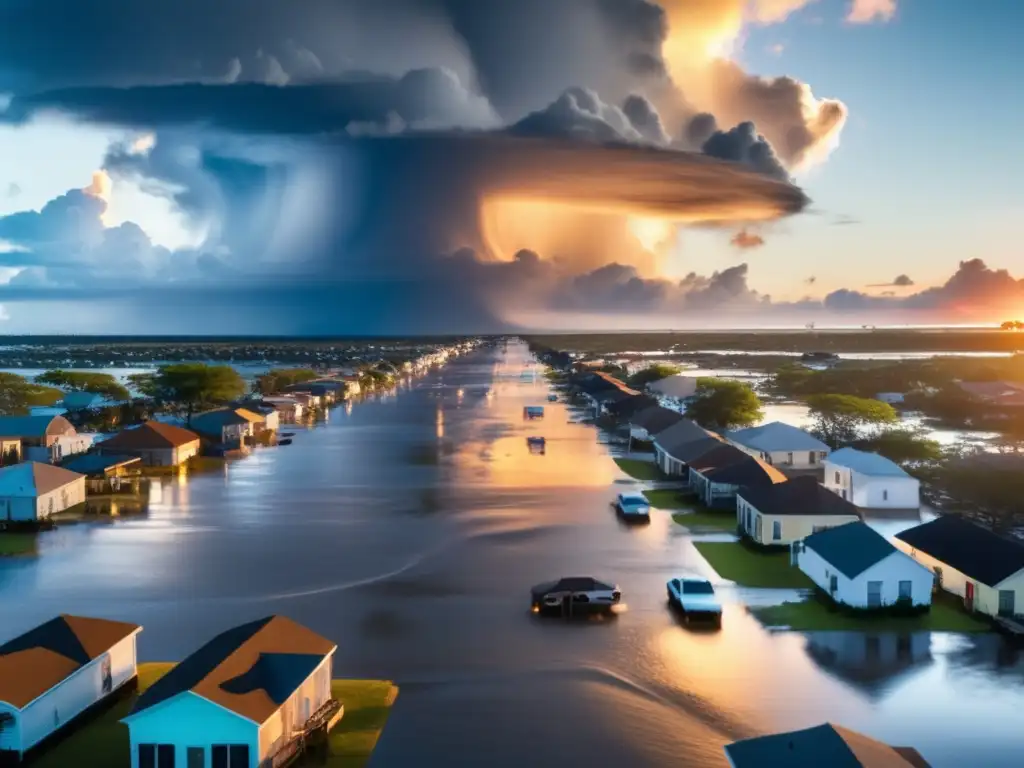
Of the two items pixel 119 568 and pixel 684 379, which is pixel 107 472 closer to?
pixel 119 568

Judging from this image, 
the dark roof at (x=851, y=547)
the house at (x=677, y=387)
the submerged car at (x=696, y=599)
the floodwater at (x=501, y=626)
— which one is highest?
the house at (x=677, y=387)

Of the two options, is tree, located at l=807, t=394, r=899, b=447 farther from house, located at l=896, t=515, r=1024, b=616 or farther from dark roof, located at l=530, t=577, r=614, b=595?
dark roof, located at l=530, t=577, r=614, b=595

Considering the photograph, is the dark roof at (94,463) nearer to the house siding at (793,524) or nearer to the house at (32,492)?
the house at (32,492)

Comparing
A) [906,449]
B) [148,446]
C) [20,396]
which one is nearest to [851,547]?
[906,449]

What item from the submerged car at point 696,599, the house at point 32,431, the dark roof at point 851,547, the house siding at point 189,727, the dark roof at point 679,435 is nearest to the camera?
the house siding at point 189,727

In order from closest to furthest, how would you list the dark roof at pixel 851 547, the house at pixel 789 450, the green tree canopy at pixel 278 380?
the dark roof at pixel 851 547
the house at pixel 789 450
the green tree canopy at pixel 278 380

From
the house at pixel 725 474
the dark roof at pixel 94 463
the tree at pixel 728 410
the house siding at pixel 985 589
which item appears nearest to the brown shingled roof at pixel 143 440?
the dark roof at pixel 94 463
